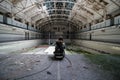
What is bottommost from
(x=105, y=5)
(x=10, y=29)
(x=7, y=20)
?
(x=10, y=29)

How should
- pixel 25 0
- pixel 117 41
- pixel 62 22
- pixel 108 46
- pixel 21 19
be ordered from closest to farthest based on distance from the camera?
pixel 117 41 → pixel 108 46 → pixel 25 0 → pixel 21 19 → pixel 62 22

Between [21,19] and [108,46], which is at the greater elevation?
[21,19]

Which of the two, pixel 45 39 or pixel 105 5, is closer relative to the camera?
pixel 105 5

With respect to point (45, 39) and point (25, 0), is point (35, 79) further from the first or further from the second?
point (45, 39)

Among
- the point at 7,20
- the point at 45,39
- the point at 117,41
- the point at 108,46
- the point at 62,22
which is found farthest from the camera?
the point at 45,39

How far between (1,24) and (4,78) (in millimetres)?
8597

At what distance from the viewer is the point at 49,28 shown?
31594mm

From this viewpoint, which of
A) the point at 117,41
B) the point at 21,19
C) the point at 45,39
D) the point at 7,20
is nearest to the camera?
the point at 117,41

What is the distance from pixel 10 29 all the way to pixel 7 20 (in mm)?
1180

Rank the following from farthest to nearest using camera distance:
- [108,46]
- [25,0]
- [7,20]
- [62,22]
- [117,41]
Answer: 1. [62,22]
2. [25,0]
3. [7,20]
4. [108,46]
5. [117,41]

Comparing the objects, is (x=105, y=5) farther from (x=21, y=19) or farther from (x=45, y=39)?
(x=45, y=39)

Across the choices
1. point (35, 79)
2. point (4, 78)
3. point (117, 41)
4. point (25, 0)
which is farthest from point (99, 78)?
point (25, 0)

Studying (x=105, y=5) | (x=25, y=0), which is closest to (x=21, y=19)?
(x=25, y=0)

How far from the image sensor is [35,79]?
3.83m
